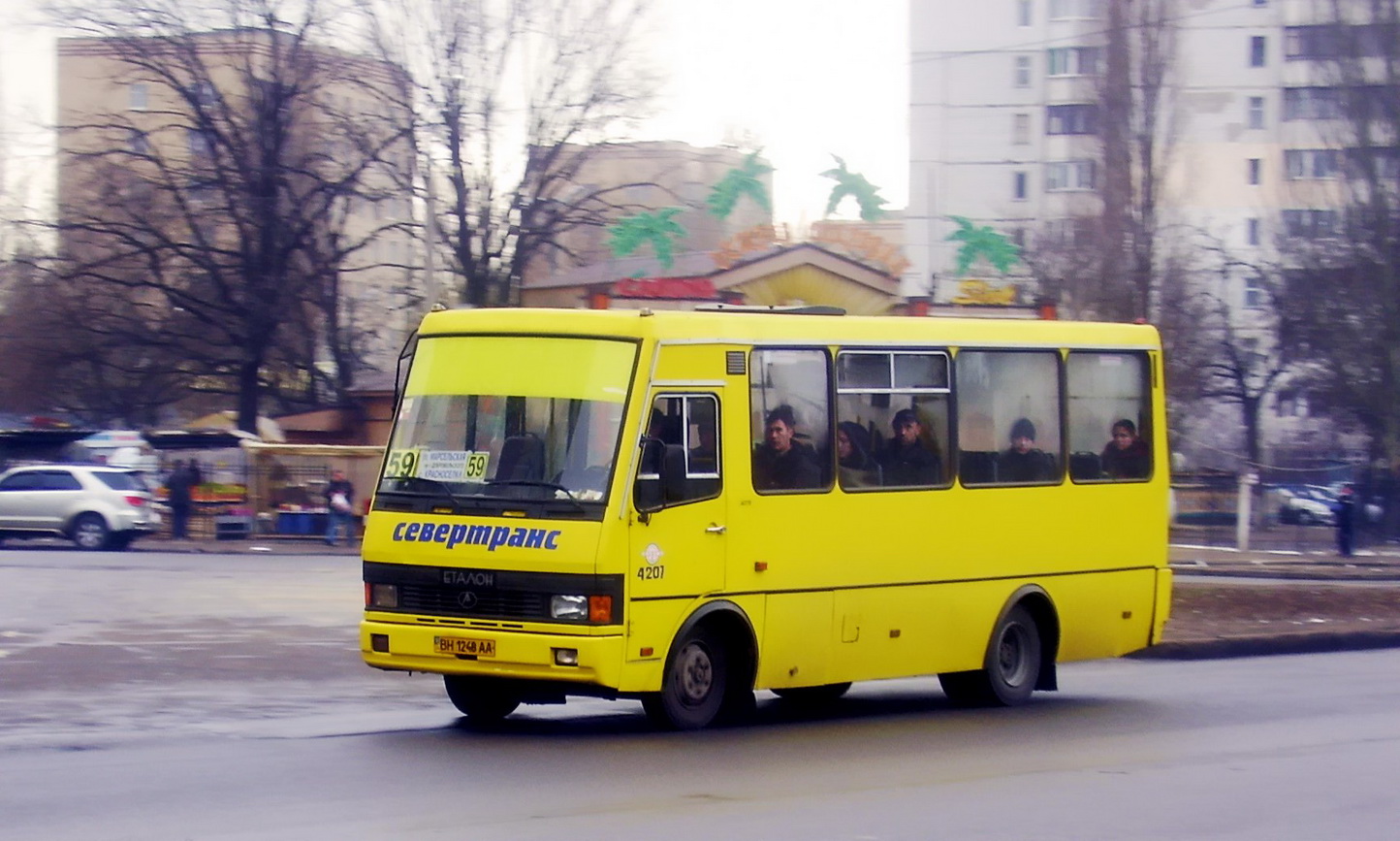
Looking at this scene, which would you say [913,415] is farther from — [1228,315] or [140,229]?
[1228,315]

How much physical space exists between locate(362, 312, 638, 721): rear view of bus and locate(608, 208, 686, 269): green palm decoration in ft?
73.9

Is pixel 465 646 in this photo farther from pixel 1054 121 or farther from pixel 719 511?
pixel 1054 121

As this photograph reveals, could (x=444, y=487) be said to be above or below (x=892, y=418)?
below

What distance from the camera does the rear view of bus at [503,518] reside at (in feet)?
36.4

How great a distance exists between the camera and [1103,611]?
50.0ft

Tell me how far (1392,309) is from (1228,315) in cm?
1473

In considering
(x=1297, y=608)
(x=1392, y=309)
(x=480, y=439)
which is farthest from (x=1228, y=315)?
(x=480, y=439)

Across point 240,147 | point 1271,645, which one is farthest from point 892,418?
point 240,147

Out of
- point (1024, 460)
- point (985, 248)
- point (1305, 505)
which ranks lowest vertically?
point (1305, 505)

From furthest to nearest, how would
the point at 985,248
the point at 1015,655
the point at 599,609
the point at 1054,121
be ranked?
the point at 1054,121
the point at 985,248
the point at 1015,655
the point at 599,609

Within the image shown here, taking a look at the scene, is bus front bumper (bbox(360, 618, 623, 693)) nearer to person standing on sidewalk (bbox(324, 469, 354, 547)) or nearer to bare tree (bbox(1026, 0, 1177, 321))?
person standing on sidewalk (bbox(324, 469, 354, 547))

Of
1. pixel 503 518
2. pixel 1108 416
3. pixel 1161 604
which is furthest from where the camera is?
pixel 1161 604

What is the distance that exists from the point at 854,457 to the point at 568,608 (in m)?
2.86

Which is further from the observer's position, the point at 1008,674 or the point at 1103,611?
the point at 1103,611
